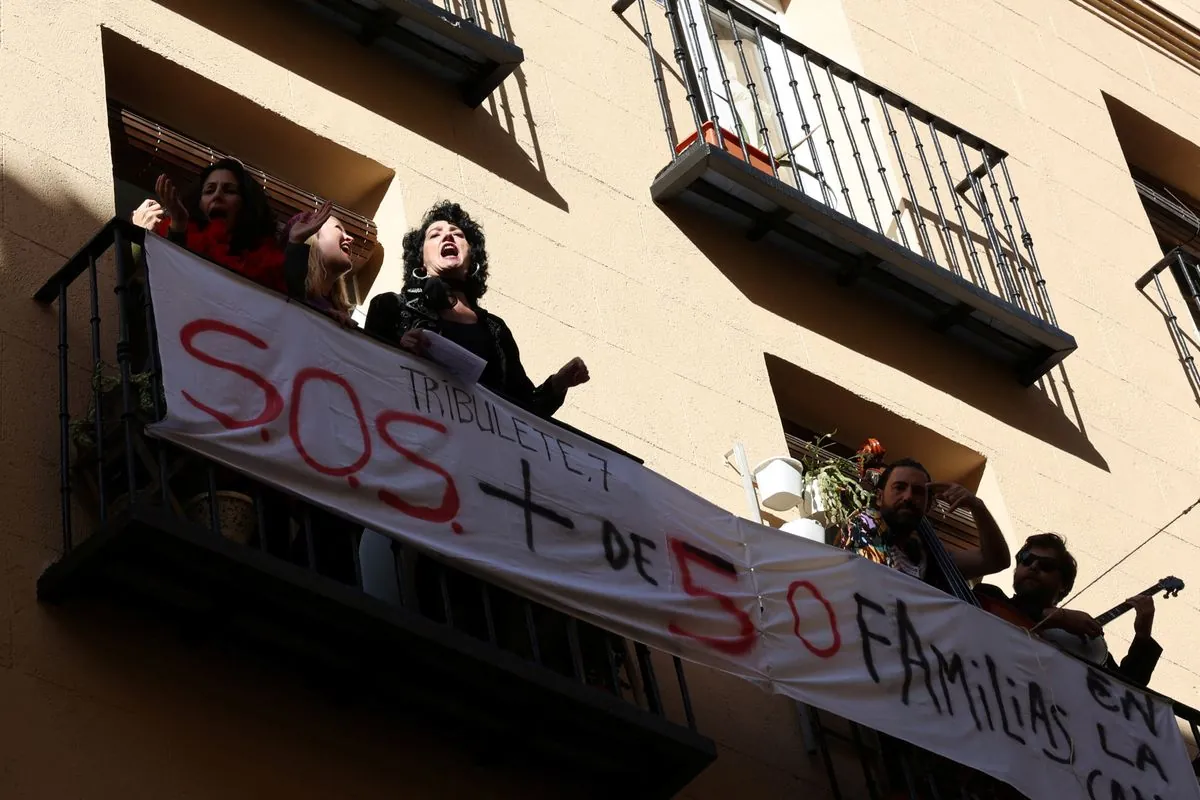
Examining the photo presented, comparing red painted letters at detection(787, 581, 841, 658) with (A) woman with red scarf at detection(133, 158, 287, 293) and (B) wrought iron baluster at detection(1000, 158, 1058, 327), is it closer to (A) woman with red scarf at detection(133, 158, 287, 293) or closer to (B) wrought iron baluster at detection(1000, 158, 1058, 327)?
(A) woman with red scarf at detection(133, 158, 287, 293)

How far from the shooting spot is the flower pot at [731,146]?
10.7 metres

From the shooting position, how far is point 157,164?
8852 millimetres

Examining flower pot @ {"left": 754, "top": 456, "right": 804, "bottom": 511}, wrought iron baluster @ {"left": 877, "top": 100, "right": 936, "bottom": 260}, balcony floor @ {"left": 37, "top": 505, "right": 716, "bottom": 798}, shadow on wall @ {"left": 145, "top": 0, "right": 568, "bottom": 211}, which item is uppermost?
wrought iron baluster @ {"left": 877, "top": 100, "right": 936, "bottom": 260}

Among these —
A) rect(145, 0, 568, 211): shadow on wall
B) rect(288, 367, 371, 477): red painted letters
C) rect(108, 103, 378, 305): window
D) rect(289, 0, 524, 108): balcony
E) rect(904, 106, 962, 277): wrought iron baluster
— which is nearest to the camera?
rect(288, 367, 371, 477): red painted letters

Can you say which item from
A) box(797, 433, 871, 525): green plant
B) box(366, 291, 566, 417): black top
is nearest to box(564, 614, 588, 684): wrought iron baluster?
box(366, 291, 566, 417): black top

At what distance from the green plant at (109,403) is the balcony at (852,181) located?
3830 millimetres

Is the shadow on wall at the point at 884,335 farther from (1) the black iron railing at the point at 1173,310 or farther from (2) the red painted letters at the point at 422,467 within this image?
(2) the red painted letters at the point at 422,467

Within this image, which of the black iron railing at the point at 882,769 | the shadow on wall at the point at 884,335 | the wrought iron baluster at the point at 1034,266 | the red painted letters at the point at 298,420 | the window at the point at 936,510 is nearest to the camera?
the red painted letters at the point at 298,420

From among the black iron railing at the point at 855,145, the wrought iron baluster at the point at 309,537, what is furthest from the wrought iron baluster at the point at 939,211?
the wrought iron baluster at the point at 309,537

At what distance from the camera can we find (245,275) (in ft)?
24.2

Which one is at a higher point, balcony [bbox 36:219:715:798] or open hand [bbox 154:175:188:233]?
open hand [bbox 154:175:188:233]

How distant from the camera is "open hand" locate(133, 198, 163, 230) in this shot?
759 cm

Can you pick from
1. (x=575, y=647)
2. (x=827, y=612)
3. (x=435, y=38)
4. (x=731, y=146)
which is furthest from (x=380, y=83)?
(x=575, y=647)

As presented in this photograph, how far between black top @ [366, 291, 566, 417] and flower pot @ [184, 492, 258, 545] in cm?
105
